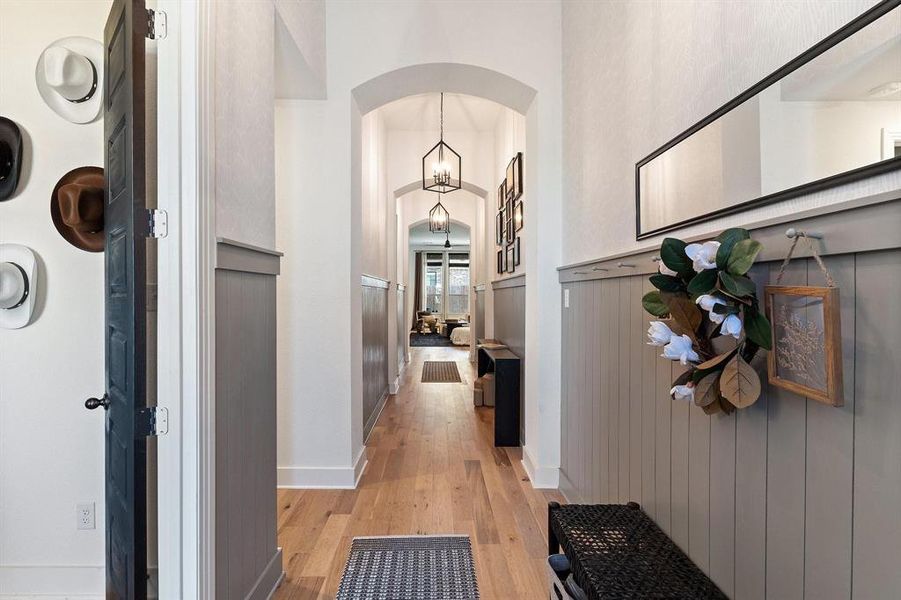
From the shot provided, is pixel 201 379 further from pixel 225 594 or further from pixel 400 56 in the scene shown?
pixel 400 56

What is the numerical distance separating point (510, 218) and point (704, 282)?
364 centimetres

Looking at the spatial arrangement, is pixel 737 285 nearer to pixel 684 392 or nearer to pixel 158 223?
pixel 684 392

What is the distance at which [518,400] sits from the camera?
392 cm

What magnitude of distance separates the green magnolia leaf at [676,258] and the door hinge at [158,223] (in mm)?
1406

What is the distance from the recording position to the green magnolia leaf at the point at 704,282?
1076 mm

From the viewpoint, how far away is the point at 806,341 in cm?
94

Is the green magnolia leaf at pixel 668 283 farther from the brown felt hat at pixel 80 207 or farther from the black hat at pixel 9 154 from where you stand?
→ the black hat at pixel 9 154

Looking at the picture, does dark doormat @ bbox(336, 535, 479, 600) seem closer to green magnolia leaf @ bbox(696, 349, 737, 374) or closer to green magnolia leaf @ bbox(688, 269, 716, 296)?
green magnolia leaf @ bbox(696, 349, 737, 374)

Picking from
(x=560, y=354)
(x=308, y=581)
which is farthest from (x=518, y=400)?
(x=308, y=581)

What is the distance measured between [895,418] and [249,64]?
2162 mm

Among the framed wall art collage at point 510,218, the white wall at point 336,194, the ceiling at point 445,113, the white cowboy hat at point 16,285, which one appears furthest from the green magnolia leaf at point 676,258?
the ceiling at point 445,113

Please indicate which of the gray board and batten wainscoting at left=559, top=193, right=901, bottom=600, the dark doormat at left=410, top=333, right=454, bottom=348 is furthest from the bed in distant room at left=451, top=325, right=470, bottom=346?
the gray board and batten wainscoting at left=559, top=193, right=901, bottom=600

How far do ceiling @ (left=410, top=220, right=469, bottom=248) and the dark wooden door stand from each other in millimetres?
10724

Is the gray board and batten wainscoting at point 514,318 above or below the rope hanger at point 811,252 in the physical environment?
below
